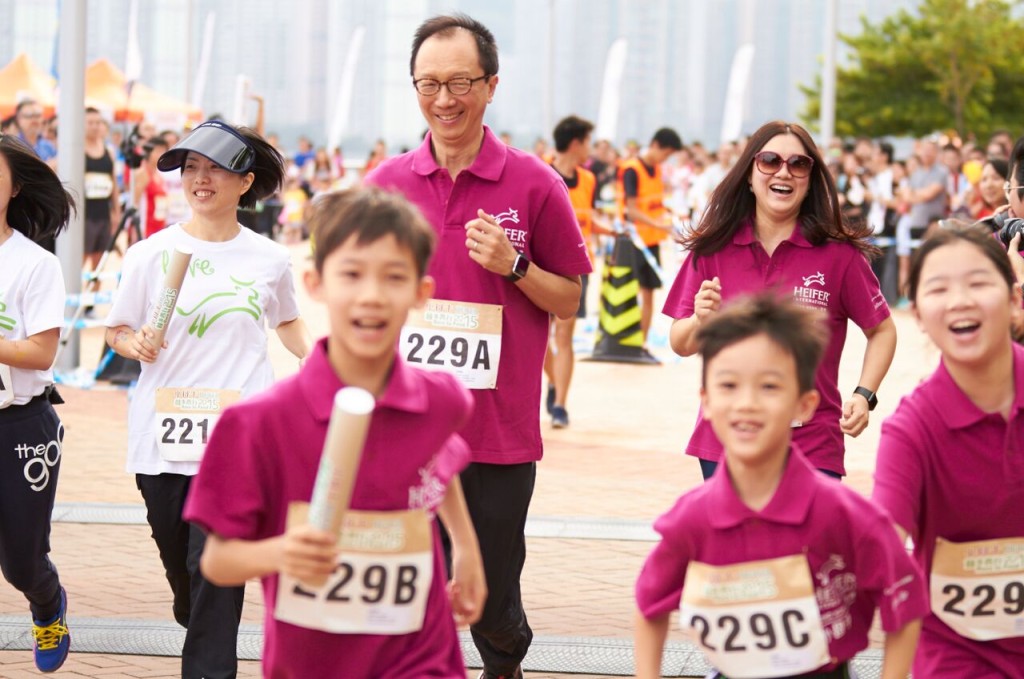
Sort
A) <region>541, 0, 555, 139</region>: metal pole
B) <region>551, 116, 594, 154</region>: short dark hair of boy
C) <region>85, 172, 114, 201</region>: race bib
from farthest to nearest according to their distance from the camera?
<region>541, 0, 555, 139</region>: metal pole, <region>85, 172, 114, 201</region>: race bib, <region>551, 116, 594, 154</region>: short dark hair of boy

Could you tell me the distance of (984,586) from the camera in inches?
148

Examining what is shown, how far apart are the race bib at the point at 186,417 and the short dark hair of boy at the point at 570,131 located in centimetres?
798

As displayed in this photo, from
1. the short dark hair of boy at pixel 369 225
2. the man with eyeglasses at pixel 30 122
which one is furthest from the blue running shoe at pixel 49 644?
the man with eyeglasses at pixel 30 122

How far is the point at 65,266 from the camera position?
13.4 meters

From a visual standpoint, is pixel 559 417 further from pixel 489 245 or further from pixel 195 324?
pixel 489 245

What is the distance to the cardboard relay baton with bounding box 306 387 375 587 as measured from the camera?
279 centimetres

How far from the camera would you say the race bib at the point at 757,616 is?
11.1 ft

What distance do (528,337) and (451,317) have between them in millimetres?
267

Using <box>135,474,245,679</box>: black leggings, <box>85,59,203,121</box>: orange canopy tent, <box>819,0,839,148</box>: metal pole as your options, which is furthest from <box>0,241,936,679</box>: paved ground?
<box>85,59,203,121</box>: orange canopy tent

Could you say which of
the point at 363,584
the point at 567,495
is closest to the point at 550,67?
the point at 567,495

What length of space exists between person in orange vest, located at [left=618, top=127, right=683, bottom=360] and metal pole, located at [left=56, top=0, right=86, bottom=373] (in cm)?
478

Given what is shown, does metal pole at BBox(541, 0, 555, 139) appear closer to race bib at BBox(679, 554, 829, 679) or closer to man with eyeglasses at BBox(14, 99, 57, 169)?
man with eyeglasses at BBox(14, 99, 57, 169)

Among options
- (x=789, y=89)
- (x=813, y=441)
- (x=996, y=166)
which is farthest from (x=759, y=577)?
(x=789, y=89)

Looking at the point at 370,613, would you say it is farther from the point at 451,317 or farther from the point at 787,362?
the point at 451,317
